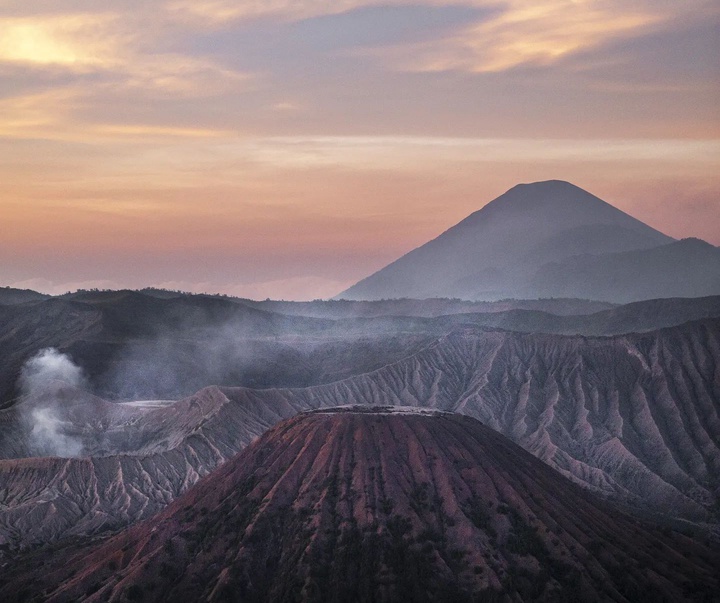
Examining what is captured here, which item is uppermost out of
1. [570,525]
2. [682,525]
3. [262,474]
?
[262,474]

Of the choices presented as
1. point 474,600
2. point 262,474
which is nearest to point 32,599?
point 262,474

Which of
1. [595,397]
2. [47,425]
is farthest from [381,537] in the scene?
[595,397]

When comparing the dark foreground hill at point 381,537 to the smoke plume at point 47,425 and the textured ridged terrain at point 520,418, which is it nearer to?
the textured ridged terrain at point 520,418

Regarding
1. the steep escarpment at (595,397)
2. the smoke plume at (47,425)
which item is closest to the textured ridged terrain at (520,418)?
the steep escarpment at (595,397)

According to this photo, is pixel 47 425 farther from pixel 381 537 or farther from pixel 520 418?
pixel 381 537

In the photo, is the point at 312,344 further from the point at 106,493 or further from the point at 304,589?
the point at 304,589

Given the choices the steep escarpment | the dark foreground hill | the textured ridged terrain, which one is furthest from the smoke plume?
the dark foreground hill
